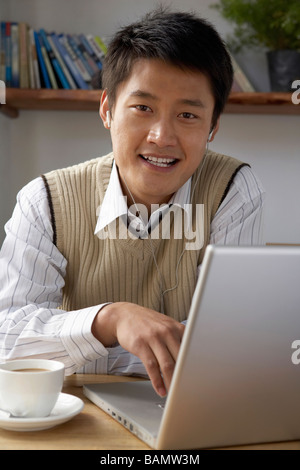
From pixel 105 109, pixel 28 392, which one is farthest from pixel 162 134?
pixel 28 392

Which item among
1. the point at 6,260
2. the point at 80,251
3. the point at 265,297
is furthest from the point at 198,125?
the point at 265,297

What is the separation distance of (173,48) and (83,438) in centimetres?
89

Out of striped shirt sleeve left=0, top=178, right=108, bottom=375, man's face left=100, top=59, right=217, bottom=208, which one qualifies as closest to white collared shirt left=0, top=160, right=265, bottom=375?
striped shirt sleeve left=0, top=178, right=108, bottom=375

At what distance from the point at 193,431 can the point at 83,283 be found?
0.84 meters

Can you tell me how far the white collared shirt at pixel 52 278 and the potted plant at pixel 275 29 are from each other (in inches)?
43.3

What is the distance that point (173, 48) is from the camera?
138cm

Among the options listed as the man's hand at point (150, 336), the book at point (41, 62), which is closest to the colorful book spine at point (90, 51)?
the book at point (41, 62)

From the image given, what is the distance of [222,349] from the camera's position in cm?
69

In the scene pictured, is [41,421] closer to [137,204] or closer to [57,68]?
[137,204]

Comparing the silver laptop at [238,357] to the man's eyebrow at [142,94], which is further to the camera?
the man's eyebrow at [142,94]

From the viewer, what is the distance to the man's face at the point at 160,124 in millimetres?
1386

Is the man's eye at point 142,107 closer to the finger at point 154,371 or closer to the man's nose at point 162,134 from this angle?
the man's nose at point 162,134
